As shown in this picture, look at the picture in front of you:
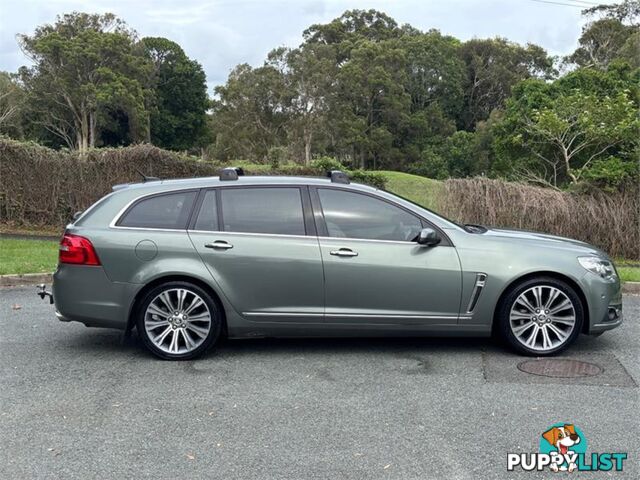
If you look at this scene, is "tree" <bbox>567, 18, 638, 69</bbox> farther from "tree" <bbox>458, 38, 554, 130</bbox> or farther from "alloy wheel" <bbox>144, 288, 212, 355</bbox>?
"alloy wheel" <bbox>144, 288, 212, 355</bbox>

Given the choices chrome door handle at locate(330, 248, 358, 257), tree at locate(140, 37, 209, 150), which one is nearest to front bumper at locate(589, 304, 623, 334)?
chrome door handle at locate(330, 248, 358, 257)

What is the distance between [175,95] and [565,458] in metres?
62.7

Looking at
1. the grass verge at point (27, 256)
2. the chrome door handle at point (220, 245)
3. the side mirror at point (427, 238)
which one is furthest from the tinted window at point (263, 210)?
the grass verge at point (27, 256)

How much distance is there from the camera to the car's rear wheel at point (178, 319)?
5.61m

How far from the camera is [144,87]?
2231 inches

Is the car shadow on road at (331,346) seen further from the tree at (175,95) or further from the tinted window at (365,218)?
the tree at (175,95)

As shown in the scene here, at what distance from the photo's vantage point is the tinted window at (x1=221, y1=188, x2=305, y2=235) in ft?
18.8

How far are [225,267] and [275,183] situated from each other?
0.92m

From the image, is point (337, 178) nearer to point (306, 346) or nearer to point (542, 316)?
point (306, 346)

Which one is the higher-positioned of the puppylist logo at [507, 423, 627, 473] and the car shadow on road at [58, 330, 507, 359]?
the car shadow on road at [58, 330, 507, 359]

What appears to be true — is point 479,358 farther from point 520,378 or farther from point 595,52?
point 595,52

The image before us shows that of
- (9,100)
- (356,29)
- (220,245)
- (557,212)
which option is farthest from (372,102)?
(220,245)

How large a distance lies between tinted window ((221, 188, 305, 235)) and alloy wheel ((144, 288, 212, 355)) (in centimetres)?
72

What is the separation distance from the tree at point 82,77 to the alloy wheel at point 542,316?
154 ft
